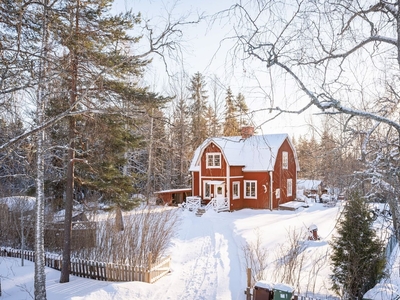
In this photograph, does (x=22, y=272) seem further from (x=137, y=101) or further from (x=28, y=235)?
(x=137, y=101)

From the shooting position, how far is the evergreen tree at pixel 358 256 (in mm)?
6250

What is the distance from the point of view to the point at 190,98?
2234cm

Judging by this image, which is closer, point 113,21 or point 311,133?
point 311,133

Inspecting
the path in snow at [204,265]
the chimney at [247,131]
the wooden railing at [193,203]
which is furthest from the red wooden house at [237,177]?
the chimney at [247,131]

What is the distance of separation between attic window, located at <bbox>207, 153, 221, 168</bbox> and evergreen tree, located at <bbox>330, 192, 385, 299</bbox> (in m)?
13.1

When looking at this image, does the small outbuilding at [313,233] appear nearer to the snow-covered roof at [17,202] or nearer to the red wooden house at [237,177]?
the red wooden house at [237,177]

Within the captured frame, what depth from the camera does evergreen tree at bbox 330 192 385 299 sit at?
246 inches

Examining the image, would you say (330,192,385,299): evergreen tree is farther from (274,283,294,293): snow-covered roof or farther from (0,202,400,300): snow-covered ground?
(274,283,294,293): snow-covered roof

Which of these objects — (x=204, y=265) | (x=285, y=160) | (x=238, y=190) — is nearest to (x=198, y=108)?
A: (x=204, y=265)

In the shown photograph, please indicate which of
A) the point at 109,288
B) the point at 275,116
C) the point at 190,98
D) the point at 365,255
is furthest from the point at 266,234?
the point at 190,98

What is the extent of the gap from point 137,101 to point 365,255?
23.2 feet

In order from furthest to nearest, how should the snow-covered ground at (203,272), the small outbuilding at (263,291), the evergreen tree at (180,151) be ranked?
the evergreen tree at (180,151), the snow-covered ground at (203,272), the small outbuilding at (263,291)

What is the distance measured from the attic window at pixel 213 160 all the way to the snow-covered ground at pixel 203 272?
17.3ft

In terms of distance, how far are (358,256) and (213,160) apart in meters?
13.7
